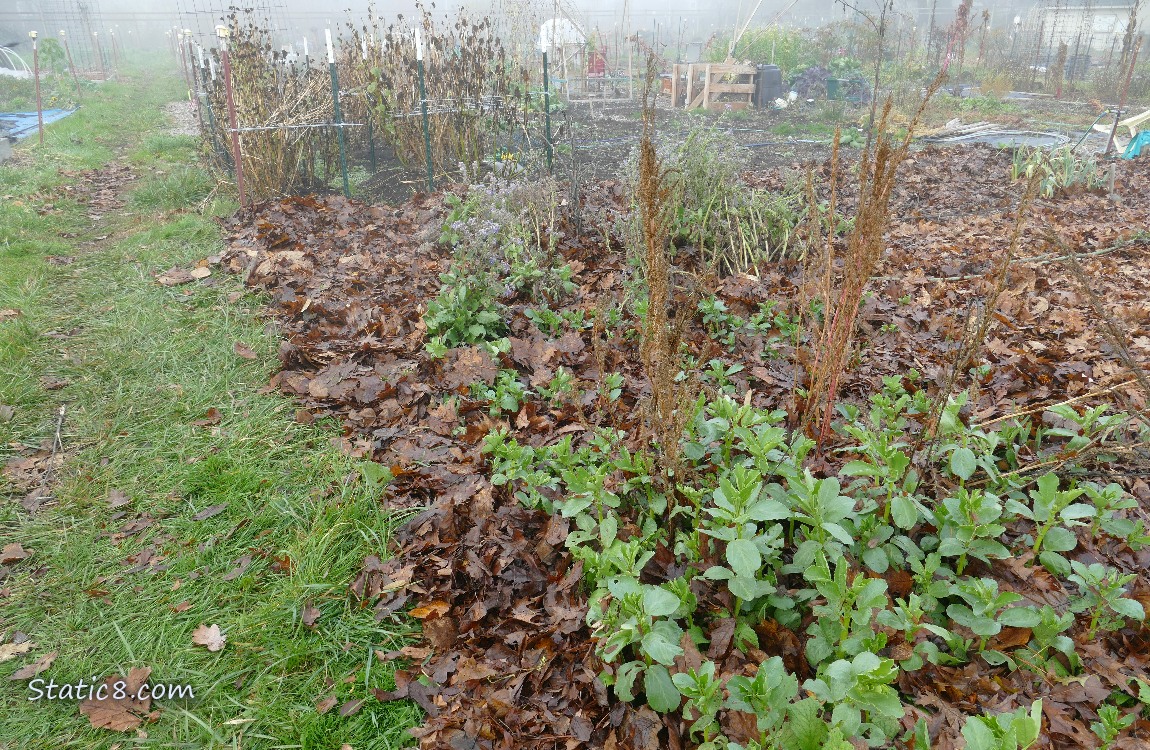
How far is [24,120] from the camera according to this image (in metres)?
12.2

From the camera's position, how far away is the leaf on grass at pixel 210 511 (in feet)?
8.94

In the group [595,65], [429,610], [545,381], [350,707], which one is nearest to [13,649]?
[350,707]

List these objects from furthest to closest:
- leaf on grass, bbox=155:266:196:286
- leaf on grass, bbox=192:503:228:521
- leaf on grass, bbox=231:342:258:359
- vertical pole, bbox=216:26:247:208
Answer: vertical pole, bbox=216:26:247:208, leaf on grass, bbox=155:266:196:286, leaf on grass, bbox=231:342:258:359, leaf on grass, bbox=192:503:228:521

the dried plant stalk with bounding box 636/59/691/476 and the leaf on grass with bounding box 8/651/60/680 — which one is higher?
the dried plant stalk with bounding box 636/59/691/476

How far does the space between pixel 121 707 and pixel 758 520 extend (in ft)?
6.13

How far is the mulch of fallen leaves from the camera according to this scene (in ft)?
5.97

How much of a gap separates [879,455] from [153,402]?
3.31 meters

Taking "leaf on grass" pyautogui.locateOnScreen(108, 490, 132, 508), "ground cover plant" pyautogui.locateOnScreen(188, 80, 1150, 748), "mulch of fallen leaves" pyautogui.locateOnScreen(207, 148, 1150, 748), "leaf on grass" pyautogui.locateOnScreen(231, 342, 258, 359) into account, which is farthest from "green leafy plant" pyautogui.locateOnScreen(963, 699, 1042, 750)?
"leaf on grass" pyautogui.locateOnScreen(231, 342, 258, 359)

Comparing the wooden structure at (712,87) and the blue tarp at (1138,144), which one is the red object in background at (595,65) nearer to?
the wooden structure at (712,87)

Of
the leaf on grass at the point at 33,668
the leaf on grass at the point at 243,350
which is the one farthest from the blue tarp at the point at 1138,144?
the leaf on grass at the point at 33,668

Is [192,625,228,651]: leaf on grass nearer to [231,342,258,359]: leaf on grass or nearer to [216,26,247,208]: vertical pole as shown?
[231,342,258,359]: leaf on grass

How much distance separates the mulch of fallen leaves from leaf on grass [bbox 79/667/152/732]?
0.66 meters

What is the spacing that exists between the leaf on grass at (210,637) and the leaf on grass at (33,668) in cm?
40

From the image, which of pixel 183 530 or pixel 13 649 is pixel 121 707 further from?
pixel 183 530
